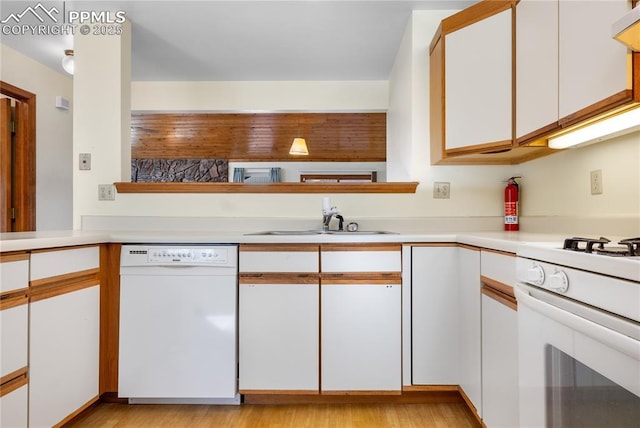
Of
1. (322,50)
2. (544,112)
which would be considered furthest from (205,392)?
(322,50)

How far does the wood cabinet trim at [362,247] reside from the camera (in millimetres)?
1874

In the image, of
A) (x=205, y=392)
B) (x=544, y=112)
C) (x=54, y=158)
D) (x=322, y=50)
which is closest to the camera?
(x=544, y=112)

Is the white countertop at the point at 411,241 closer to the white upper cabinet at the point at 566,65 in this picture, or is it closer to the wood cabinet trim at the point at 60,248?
the wood cabinet trim at the point at 60,248

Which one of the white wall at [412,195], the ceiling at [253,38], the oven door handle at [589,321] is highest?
the ceiling at [253,38]

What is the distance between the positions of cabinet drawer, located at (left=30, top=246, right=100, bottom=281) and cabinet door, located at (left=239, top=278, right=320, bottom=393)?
2.35ft

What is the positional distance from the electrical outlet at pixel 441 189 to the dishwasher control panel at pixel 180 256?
133 cm

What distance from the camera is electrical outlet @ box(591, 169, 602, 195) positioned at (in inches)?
62.9

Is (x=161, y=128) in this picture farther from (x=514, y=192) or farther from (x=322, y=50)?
(x=514, y=192)

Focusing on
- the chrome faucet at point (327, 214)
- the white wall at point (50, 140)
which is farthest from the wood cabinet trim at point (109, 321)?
the white wall at point (50, 140)

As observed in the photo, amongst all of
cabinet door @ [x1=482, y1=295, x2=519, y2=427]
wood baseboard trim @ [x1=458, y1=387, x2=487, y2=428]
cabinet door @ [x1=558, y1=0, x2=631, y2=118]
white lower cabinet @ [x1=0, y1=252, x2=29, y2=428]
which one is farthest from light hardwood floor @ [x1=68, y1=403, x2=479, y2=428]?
cabinet door @ [x1=558, y1=0, x2=631, y2=118]

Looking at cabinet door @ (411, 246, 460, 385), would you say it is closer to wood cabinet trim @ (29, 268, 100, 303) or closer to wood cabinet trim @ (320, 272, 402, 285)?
wood cabinet trim @ (320, 272, 402, 285)

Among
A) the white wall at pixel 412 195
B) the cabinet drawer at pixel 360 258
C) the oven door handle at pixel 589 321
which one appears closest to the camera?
the oven door handle at pixel 589 321

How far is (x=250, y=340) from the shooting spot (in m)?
1.85

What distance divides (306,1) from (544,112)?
1.62 metres
